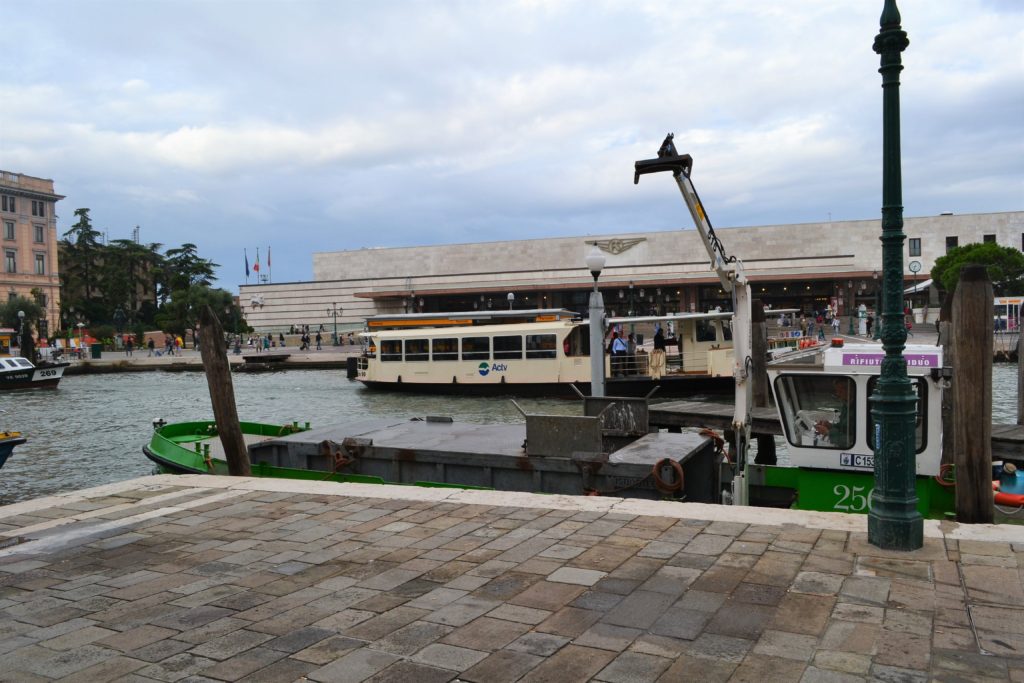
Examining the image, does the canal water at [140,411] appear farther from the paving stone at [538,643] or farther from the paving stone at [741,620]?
the paving stone at [741,620]

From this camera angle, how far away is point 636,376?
27641 millimetres

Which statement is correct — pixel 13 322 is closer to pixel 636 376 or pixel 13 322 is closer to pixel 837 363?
pixel 636 376

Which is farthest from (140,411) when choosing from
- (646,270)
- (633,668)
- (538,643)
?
(646,270)

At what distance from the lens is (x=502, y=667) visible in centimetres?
425

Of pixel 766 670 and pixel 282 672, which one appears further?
pixel 282 672

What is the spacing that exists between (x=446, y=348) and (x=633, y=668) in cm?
2885

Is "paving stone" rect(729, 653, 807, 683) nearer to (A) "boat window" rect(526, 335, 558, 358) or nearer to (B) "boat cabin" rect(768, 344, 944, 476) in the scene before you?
(B) "boat cabin" rect(768, 344, 944, 476)

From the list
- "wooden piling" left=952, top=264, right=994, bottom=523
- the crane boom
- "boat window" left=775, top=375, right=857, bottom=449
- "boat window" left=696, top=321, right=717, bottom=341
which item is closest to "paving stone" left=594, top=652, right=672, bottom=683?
"wooden piling" left=952, top=264, right=994, bottom=523

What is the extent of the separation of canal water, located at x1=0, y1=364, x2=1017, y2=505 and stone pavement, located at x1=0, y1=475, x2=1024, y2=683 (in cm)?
1113

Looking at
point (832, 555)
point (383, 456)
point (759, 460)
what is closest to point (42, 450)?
point (383, 456)

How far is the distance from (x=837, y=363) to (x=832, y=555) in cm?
314

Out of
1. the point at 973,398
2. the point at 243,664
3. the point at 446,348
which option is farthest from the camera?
the point at 446,348

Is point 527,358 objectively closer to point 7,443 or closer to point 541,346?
point 541,346

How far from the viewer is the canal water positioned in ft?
60.7
